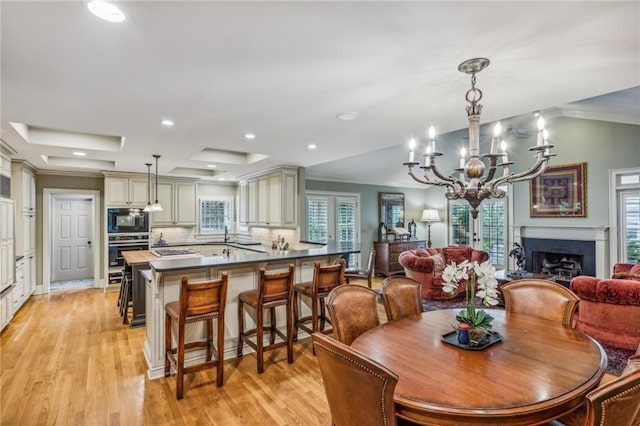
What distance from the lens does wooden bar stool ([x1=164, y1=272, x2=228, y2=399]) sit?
261cm

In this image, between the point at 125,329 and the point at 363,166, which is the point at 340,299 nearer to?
the point at 125,329

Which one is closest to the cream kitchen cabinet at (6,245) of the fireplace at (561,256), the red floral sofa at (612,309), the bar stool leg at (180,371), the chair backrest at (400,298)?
the bar stool leg at (180,371)

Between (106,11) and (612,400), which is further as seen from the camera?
(106,11)

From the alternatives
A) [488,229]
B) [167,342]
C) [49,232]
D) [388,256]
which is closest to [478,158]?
[167,342]

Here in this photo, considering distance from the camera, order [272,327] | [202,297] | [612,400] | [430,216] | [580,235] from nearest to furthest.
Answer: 1. [612,400]
2. [202,297]
3. [272,327]
4. [580,235]
5. [430,216]

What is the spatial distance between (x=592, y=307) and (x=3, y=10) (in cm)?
532

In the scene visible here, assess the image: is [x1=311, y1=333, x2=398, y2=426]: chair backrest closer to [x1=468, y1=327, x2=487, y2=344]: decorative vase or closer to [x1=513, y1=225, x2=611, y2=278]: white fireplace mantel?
[x1=468, y1=327, x2=487, y2=344]: decorative vase

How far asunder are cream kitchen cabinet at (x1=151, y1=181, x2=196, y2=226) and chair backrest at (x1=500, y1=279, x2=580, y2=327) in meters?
6.61

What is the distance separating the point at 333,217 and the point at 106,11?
6902 millimetres

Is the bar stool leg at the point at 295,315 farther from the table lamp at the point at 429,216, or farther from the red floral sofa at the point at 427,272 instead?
the table lamp at the point at 429,216

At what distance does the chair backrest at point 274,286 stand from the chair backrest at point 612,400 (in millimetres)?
2390

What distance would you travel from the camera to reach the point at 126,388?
2781 mm

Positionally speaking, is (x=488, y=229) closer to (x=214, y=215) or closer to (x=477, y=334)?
(x=214, y=215)

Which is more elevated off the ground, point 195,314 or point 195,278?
point 195,278
